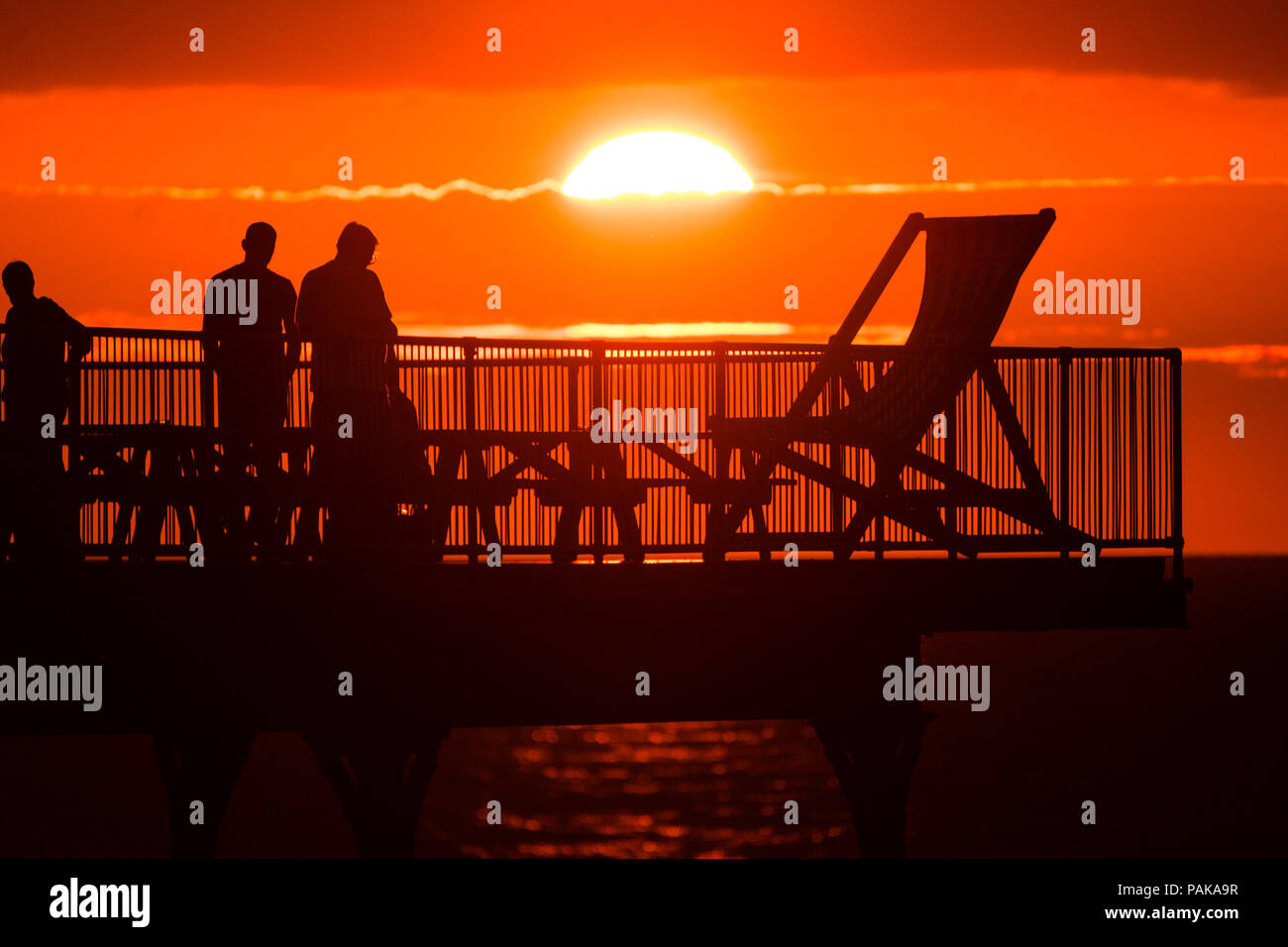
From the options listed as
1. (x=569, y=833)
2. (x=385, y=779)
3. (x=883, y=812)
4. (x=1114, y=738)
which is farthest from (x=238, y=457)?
(x=1114, y=738)

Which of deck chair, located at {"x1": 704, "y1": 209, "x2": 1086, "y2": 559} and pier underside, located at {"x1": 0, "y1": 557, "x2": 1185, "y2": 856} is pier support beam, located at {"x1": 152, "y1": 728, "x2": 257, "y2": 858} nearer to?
pier underside, located at {"x1": 0, "y1": 557, "x2": 1185, "y2": 856}

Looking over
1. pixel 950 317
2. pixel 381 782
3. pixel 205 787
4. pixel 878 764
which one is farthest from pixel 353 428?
pixel 205 787

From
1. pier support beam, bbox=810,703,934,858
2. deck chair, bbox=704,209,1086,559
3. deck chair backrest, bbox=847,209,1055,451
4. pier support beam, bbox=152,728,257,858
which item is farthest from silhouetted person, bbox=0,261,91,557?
pier support beam, bbox=810,703,934,858

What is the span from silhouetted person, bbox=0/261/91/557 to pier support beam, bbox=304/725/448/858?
2393 mm

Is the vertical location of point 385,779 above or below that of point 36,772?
above

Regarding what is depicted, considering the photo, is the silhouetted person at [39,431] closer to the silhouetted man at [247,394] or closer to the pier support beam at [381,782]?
the silhouetted man at [247,394]

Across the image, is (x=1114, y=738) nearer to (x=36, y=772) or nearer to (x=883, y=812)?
(x=36, y=772)

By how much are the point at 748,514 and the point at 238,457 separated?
365cm

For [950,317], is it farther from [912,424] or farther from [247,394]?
[247,394]

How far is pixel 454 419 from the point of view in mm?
13805

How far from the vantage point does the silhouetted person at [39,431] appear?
12922mm

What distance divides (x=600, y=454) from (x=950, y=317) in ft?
9.31

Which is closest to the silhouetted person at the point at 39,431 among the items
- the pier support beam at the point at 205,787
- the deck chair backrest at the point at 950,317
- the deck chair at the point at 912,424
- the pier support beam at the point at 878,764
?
the pier support beam at the point at 205,787

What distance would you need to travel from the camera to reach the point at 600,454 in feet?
44.8
